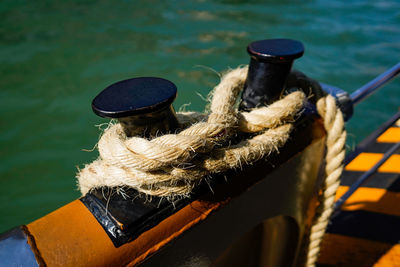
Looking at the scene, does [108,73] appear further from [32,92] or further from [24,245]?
[24,245]

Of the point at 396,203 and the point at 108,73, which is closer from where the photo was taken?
the point at 396,203

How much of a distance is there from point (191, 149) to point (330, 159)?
2.27 feet

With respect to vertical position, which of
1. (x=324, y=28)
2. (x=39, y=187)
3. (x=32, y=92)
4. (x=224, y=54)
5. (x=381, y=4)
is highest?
(x=381, y=4)

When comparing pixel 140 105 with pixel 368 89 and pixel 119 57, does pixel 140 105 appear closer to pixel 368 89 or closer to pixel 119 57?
pixel 368 89

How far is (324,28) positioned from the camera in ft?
18.9

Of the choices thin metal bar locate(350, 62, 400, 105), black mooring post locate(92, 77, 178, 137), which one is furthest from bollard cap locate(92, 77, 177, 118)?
thin metal bar locate(350, 62, 400, 105)

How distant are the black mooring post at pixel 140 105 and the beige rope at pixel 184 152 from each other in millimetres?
42

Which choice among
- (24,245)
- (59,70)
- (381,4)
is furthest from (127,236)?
(381,4)

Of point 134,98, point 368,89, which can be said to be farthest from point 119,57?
point 134,98

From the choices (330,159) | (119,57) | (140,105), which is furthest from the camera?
(119,57)

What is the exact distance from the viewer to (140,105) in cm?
70

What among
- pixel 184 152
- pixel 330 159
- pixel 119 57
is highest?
pixel 184 152

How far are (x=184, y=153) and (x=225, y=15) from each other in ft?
19.7

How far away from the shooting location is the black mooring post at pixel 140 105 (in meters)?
0.70
